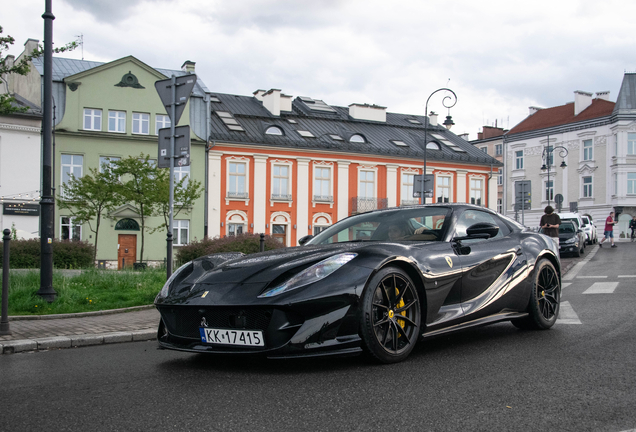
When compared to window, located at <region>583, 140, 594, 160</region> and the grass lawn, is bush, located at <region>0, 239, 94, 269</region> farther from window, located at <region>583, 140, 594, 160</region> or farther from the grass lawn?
window, located at <region>583, 140, 594, 160</region>

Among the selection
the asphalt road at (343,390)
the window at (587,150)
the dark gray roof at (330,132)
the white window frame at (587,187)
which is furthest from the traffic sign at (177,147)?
the window at (587,150)

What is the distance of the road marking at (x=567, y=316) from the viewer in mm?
6832

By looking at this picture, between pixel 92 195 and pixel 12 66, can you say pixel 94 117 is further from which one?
pixel 12 66

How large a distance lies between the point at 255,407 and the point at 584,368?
2450 mm

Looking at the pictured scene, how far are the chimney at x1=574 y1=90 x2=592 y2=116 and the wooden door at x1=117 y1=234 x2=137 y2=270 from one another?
48237mm

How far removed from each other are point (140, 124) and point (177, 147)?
27353 millimetres

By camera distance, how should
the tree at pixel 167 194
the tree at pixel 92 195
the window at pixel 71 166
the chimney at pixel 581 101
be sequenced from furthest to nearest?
the chimney at pixel 581 101 < the window at pixel 71 166 < the tree at pixel 167 194 < the tree at pixel 92 195

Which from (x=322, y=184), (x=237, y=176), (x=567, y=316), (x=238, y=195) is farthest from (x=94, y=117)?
(x=567, y=316)

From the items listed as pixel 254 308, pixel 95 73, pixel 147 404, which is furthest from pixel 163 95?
pixel 95 73

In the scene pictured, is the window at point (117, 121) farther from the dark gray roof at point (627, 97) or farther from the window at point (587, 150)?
the window at point (587, 150)

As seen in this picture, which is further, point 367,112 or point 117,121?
point 367,112

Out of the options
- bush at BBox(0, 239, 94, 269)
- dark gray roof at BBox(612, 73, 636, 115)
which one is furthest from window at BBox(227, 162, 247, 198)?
dark gray roof at BBox(612, 73, 636, 115)

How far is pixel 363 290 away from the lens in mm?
4449

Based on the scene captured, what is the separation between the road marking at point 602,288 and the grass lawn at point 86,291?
728 centimetres
